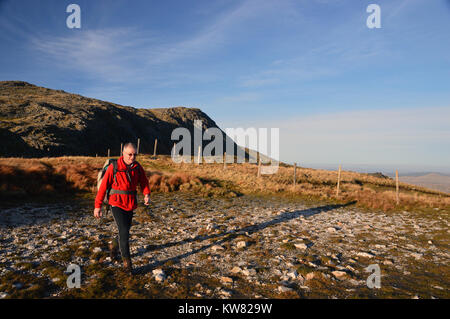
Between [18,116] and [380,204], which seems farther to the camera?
[18,116]

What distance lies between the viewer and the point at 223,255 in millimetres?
5895

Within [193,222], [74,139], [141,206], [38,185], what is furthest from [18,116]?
[193,222]

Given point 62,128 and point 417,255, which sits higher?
point 62,128

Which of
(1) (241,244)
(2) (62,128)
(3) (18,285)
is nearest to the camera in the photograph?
(3) (18,285)

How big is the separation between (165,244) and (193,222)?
2.51 m

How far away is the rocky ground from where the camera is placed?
420cm

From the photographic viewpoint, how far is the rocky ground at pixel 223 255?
4.20 meters

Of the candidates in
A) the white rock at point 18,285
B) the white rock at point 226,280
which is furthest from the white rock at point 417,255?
the white rock at point 18,285

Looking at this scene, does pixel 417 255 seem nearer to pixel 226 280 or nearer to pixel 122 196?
pixel 226 280

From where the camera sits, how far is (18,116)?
5069 centimetres

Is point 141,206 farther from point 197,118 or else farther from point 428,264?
point 197,118

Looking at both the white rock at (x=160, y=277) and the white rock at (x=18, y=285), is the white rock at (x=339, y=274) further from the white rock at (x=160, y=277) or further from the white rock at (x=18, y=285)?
the white rock at (x=18, y=285)

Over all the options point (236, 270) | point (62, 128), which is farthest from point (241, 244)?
point (62, 128)

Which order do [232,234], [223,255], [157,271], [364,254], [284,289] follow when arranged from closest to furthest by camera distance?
[284,289] < [157,271] < [223,255] < [364,254] < [232,234]
